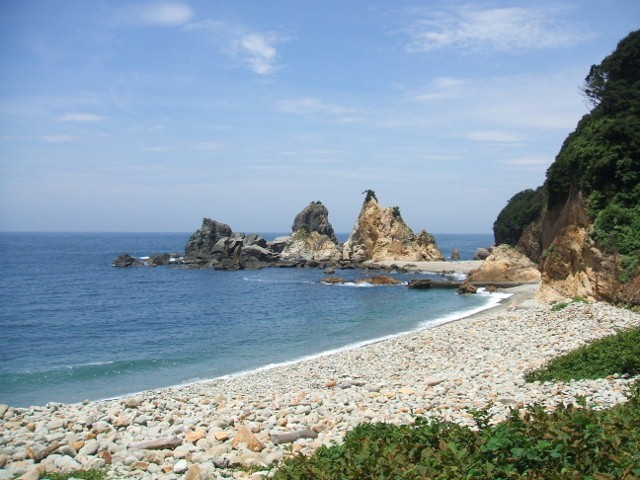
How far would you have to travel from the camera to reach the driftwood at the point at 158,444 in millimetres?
8922

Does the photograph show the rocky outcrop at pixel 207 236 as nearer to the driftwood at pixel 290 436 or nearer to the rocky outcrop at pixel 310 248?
the rocky outcrop at pixel 310 248

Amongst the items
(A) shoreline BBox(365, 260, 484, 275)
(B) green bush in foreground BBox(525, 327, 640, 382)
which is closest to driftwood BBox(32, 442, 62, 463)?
(B) green bush in foreground BBox(525, 327, 640, 382)

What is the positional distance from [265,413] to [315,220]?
84.1 metres

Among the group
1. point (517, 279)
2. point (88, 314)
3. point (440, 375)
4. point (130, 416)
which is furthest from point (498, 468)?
point (517, 279)

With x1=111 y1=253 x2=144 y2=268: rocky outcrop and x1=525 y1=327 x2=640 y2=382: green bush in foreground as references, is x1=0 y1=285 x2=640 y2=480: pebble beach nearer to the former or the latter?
x1=525 y1=327 x2=640 y2=382: green bush in foreground

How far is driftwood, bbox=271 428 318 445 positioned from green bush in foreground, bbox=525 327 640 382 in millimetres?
6267

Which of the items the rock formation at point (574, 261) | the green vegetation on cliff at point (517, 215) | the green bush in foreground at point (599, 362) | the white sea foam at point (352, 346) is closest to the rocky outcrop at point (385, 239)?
the green vegetation on cliff at point (517, 215)

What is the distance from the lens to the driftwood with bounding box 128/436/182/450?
8.92m

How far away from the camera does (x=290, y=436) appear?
916 cm

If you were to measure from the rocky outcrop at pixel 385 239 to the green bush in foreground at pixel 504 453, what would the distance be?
77.5m

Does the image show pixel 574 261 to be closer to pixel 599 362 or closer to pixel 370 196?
pixel 599 362

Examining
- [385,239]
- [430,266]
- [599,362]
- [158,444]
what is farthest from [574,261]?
[385,239]

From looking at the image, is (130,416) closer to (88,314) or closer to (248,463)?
(248,463)

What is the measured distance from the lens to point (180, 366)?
76.4 feet
